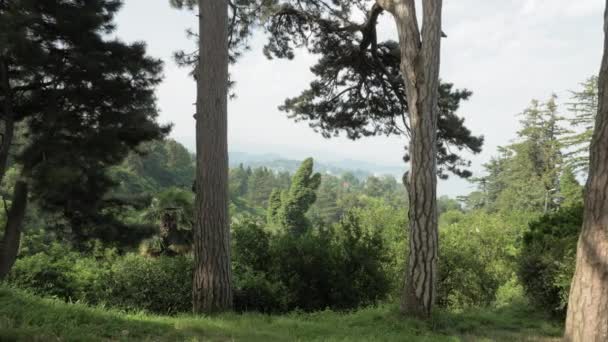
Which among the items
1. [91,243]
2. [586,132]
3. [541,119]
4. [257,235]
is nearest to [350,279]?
[257,235]

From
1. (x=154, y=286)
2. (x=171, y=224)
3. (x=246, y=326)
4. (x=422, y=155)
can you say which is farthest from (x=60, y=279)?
(x=422, y=155)

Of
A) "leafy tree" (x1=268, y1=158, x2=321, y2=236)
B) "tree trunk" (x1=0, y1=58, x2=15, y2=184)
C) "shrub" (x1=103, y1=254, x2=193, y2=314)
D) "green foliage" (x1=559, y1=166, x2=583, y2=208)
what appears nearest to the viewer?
"tree trunk" (x1=0, y1=58, x2=15, y2=184)

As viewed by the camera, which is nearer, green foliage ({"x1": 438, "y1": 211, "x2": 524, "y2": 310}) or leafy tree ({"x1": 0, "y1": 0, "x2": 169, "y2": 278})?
leafy tree ({"x1": 0, "y1": 0, "x2": 169, "y2": 278})

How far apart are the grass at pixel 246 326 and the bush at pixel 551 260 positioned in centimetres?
42

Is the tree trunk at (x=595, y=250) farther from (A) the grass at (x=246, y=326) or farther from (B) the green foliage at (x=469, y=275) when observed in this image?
(B) the green foliage at (x=469, y=275)

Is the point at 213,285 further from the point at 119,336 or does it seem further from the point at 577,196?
the point at 577,196

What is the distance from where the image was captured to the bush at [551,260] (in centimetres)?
577

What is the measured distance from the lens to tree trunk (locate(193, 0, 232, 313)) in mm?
6762

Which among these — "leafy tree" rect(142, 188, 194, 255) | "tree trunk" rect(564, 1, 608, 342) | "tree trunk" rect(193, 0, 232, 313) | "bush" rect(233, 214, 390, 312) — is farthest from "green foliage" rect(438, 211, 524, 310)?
"leafy tree" rect(142, 188, 194, 255)

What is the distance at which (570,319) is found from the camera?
155 inches

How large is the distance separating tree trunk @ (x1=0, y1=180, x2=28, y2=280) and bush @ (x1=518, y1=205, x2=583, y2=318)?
885 cm

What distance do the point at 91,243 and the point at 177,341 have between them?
19.7 feet

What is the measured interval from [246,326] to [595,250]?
3.88m

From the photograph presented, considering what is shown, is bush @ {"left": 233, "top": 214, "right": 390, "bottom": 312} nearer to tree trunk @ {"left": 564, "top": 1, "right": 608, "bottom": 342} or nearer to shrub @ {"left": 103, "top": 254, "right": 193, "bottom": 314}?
shrub @ {"left": 103, "top": 254, "right": 193, "bottom": 314}
